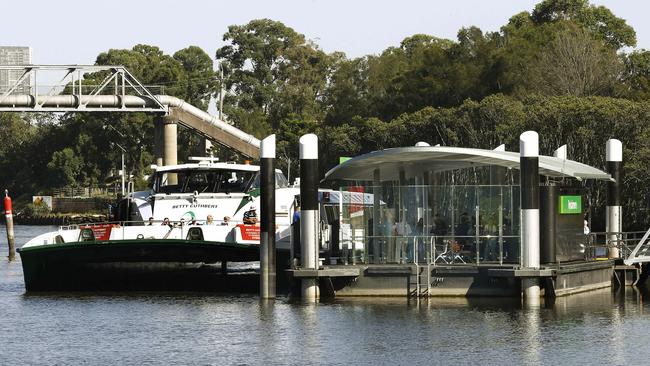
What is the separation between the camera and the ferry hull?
140 ft

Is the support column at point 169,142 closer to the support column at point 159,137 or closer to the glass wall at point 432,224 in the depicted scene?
the support column at point 159,137

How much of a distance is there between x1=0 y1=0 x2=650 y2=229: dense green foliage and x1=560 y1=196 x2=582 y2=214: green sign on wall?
67.3 feet

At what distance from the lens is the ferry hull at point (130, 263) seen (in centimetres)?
4281

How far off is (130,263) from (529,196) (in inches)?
545

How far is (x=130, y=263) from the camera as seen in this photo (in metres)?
44.4

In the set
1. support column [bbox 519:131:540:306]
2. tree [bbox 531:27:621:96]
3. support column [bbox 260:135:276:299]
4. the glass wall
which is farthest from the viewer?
tree [bbox 531:27:621:96]

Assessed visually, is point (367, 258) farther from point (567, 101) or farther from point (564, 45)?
point (564, 45)

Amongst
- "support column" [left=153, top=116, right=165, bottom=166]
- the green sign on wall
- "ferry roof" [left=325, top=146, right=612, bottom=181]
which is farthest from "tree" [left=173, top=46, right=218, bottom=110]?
the green sign on wall

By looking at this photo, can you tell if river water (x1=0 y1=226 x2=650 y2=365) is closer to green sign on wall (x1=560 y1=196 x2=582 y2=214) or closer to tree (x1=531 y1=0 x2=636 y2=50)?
green sign on wall (x1=560 y1=196 x2=582 y2=214)

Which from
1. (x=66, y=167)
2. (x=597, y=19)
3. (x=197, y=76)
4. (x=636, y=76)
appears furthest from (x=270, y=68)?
(x=636, y=76)

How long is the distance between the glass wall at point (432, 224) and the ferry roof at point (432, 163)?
3.01ft

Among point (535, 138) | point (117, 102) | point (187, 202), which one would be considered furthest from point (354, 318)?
point (117, 102)

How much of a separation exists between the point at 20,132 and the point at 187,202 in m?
140


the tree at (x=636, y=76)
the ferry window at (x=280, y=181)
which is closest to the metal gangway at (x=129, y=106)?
the tree at (x=636, y=76)
